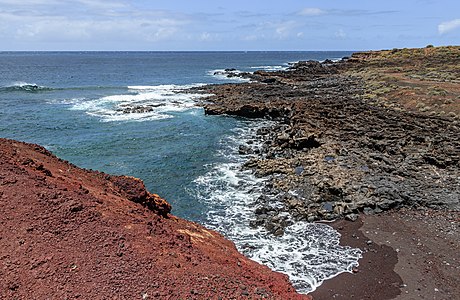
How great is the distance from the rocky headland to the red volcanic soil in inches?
269

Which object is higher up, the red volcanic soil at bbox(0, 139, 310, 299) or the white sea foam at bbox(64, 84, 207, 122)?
the red volcanic soil at bbox(0, 139, 310, 299)

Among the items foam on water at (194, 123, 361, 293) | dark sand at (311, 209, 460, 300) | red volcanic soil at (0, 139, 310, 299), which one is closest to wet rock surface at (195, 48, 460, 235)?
foam on water at (194, 123, 361, 293)

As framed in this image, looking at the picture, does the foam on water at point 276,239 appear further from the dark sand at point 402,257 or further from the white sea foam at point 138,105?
the white sea foam at point 138,105

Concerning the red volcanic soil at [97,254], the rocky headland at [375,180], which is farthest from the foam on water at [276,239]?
the red volcanic soil at [97,254]

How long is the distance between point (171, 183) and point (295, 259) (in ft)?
40.6

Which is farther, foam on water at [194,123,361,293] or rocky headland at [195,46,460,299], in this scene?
foam on water at [194,123,361,293]

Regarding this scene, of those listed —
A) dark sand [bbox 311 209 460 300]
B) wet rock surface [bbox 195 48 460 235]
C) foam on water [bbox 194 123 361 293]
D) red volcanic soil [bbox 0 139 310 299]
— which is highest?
red volcanic soil [bbox 0 139 310 299]

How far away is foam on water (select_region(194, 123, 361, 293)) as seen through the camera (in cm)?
1588

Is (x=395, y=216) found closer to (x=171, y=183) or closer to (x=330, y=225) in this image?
(x=330, y=225)

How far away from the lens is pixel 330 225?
19531mm

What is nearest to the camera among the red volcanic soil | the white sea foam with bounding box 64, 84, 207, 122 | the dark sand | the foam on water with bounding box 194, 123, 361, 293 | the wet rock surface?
the red volcanic soil

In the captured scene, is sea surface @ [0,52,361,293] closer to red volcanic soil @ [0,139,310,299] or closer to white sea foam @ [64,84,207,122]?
white sea foam @ [64,84,207,122]

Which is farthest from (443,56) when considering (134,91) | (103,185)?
(103,185)

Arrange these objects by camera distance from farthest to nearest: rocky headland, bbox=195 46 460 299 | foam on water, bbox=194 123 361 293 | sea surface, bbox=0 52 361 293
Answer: sea surface, bbox=0 52 361 293 → foam on water, bbox=194 123 361 293 → rocky headland, bbox=195 46 460 299
